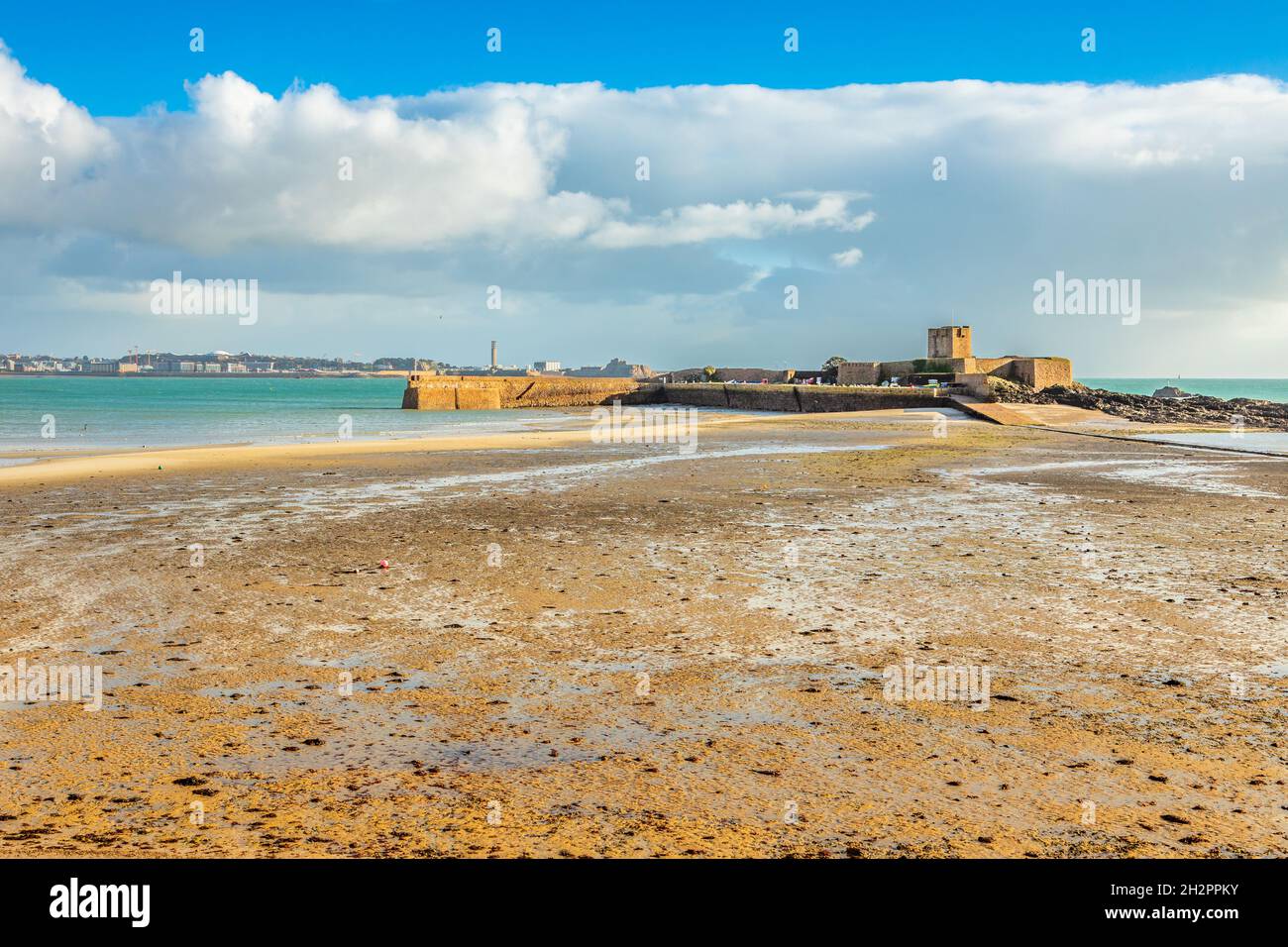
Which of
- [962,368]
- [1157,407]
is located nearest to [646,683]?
[1157,407]

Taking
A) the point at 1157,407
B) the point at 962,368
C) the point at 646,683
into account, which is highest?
the point at 962,368

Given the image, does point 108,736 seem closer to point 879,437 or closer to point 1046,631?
point 1046,631

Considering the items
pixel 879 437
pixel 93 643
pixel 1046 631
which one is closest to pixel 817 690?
pixel 1046 631

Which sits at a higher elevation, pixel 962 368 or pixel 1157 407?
pixel 962 368

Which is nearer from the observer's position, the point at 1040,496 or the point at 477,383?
the point at 1040,496

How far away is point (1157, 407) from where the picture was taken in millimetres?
57344

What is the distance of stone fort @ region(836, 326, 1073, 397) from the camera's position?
69125 mm

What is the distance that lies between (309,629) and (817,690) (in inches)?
168

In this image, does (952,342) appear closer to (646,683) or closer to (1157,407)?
(1157,407)

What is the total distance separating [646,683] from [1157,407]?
192 feet

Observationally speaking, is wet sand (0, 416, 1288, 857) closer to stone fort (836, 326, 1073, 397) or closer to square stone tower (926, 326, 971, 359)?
stone fort (836, 326, 1073, 397)

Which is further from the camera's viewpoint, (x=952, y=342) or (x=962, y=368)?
(x=952, y=342)

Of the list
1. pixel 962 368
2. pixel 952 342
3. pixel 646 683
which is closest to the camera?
pixel 646 683
